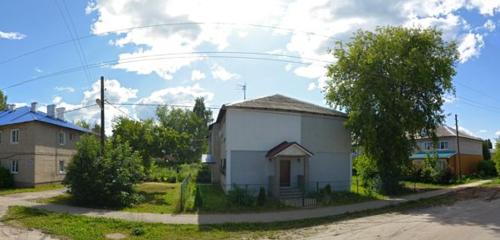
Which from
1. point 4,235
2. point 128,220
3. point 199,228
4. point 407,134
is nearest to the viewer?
point 4,235

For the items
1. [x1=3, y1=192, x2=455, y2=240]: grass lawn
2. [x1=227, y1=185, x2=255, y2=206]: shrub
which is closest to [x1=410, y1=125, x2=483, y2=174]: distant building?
[x1=227, y1=185, x2=255, y2=206]: shrub

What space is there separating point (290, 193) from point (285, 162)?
2.23 metres

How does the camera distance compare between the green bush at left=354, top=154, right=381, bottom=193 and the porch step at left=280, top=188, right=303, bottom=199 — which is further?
the green bush at left=354, top=154, right=381, bottom=193

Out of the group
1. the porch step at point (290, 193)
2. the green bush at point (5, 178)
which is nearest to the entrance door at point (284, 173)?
the porch step at point (290, 193)

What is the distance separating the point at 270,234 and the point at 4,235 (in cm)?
923

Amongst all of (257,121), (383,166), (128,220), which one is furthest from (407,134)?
(128,220)

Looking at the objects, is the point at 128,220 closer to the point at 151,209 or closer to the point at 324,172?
the point at 151,209

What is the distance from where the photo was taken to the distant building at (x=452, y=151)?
45.0m

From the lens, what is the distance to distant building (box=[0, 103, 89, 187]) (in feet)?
104

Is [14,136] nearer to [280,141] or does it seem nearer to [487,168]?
[280,141]

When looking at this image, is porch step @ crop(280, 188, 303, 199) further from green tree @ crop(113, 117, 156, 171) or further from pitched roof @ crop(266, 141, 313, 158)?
green tree @ crop(113, 117, 156, 171)

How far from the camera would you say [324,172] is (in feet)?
92.1

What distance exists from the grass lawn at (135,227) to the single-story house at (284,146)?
26.7 feet

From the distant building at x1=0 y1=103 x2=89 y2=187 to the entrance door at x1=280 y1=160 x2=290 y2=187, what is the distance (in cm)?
1761
